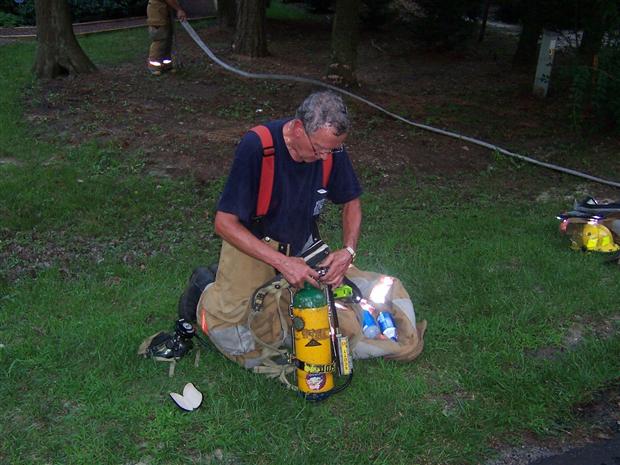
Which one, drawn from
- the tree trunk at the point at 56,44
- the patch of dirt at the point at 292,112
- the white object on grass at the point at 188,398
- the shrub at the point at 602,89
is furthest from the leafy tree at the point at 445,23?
the white object on grass at the point at 188,398

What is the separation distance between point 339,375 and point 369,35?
1572cm

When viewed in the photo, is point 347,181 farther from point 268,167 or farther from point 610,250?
point 610,250

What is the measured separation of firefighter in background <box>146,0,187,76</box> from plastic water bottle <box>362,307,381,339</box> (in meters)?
8.08

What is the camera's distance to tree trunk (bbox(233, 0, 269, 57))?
13180 millimetres

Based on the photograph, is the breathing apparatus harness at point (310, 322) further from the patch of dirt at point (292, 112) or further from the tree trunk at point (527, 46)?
the tree trunk at point (527, 46)

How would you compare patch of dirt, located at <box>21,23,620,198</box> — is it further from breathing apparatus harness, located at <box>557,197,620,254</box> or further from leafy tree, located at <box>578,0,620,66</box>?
breathing apparatus harness, located at <box>557,197,620,254</box>

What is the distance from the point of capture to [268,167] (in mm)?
3232

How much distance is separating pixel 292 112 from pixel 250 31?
4.74 meters

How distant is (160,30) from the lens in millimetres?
10938

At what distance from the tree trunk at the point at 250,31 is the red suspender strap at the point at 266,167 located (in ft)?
34.9

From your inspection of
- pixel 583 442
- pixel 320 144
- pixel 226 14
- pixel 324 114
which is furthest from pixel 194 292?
pixel 226 14

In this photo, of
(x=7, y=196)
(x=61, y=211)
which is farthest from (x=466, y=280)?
(x=7, y=196)

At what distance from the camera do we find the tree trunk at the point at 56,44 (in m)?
10.0

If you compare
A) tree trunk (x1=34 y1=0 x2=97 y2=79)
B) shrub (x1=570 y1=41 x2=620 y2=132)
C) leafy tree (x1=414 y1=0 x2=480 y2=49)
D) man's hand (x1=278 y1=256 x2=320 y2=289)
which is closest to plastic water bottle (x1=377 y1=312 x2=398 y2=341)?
man's hand (x1=278 y1=256 x2=320 y2=289)
